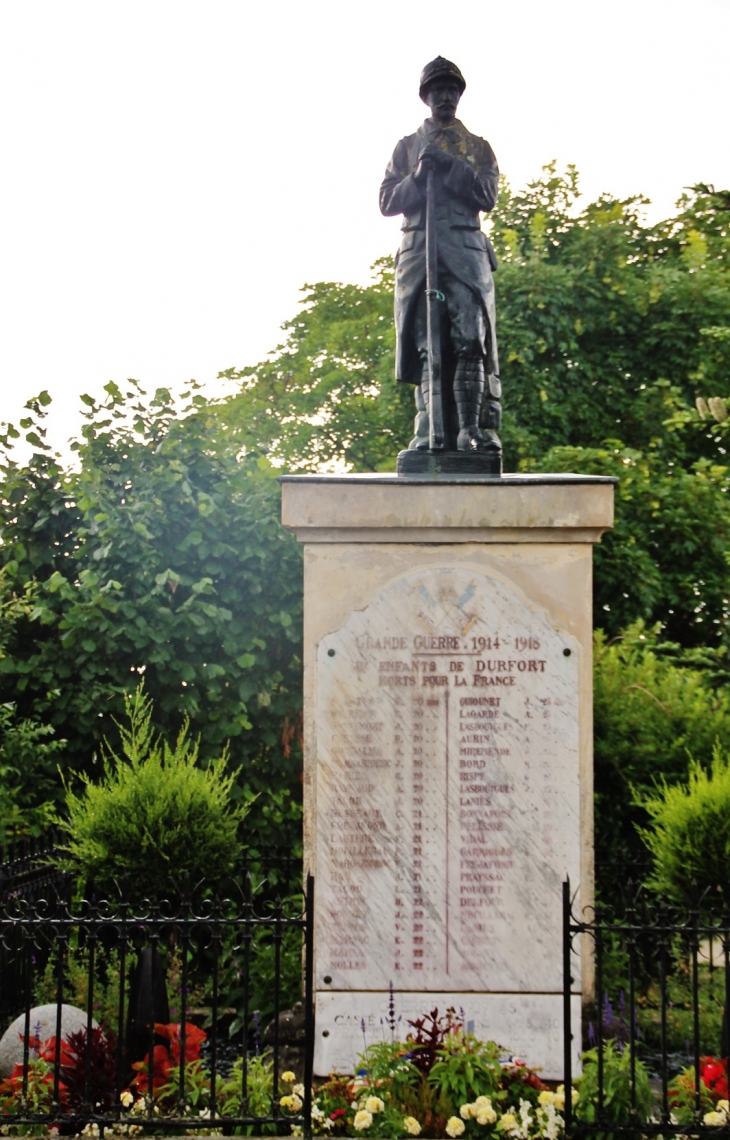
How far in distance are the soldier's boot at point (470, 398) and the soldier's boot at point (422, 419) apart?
0.16m

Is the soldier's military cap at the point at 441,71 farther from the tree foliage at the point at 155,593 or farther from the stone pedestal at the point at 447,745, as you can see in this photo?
the tree foliage at the point at 155,593

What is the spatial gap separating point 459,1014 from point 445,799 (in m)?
1.00

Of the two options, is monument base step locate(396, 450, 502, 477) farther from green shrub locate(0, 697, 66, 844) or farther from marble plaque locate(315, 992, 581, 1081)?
green shrub locate(0, 697, 66, 844)

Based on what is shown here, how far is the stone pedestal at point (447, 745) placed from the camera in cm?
597

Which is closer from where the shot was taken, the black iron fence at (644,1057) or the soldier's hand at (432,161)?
the black iron fence at (644,1057)

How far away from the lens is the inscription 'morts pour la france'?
599cm

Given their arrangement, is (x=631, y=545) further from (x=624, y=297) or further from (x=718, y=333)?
(x=624, y=297)

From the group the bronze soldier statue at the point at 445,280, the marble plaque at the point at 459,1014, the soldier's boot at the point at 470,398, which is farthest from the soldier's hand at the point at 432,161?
the marble plaque at the point at 459,1014

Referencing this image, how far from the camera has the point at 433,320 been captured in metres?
6.50

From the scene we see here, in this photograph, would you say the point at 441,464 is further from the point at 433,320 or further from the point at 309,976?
the point at 309,976

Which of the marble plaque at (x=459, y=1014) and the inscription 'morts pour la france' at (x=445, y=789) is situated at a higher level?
the inscription 'morts pour la france' at (x=445, y=789)

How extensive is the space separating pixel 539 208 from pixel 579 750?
1332cm

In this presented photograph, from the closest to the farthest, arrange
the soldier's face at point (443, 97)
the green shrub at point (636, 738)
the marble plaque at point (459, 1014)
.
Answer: the marble plaque at point (459, 1014), the soldier's face at point (443, 97), the green shrub at point (636, 738)

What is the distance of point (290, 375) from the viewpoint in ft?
79.4
